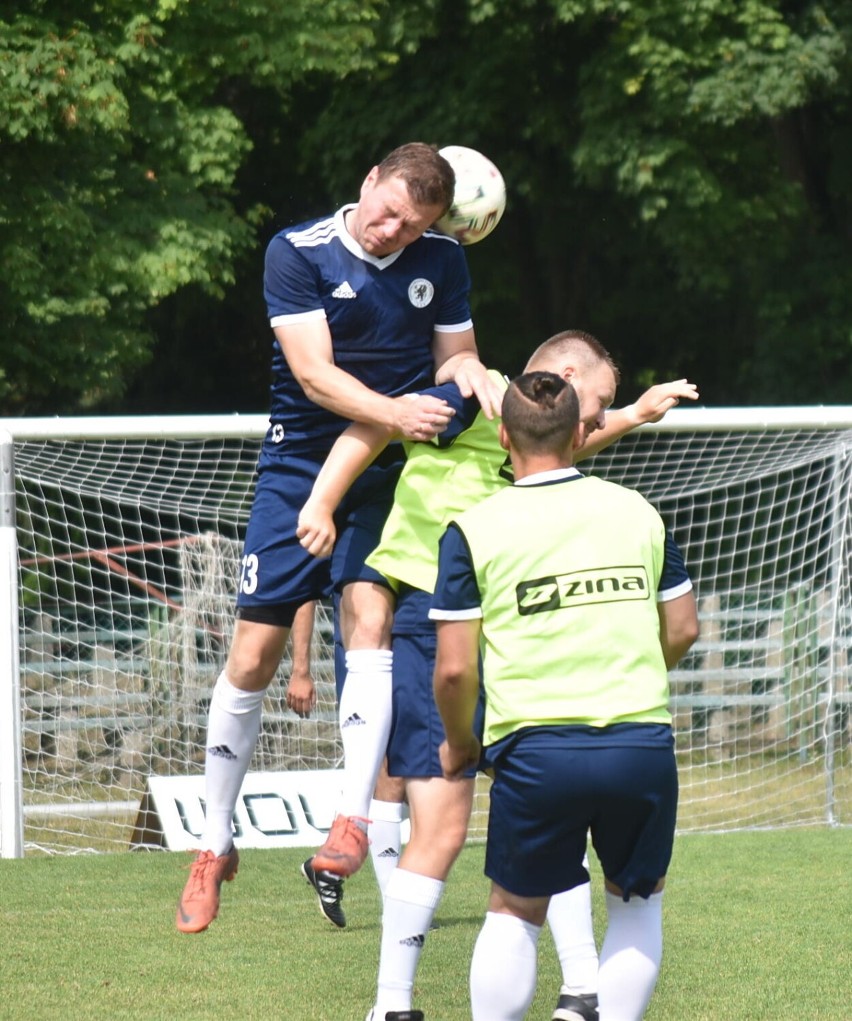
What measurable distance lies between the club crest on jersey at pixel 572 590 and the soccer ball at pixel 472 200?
1.68 metres

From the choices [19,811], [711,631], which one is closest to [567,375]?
[19,811]

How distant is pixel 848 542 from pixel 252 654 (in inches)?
255

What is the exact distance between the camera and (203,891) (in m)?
4.62

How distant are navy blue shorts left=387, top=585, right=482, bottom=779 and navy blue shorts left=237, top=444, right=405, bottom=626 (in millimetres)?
333

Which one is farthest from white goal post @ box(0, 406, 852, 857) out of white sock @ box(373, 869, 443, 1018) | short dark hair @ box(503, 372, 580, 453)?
short dark hair @ box(503, 372, 580, 453)

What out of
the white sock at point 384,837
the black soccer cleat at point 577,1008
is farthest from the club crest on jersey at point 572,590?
the white sock at point 384,837

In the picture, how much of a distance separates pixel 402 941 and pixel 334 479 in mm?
1208

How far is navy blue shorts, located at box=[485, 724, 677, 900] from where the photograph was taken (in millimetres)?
3201

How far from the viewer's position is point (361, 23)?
596 inches

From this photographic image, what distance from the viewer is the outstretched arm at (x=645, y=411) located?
4094mm

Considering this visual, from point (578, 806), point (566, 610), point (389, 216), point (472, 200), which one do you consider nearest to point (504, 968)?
point (578, 806)

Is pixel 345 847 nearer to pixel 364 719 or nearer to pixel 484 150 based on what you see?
pixel 364 719

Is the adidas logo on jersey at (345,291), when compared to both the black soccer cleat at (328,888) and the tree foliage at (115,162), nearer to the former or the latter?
the black soccer cleat at (328,888)

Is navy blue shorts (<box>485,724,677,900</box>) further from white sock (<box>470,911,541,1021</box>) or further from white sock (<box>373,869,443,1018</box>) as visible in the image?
white sock (<box>373,869,443,1018</box>)
